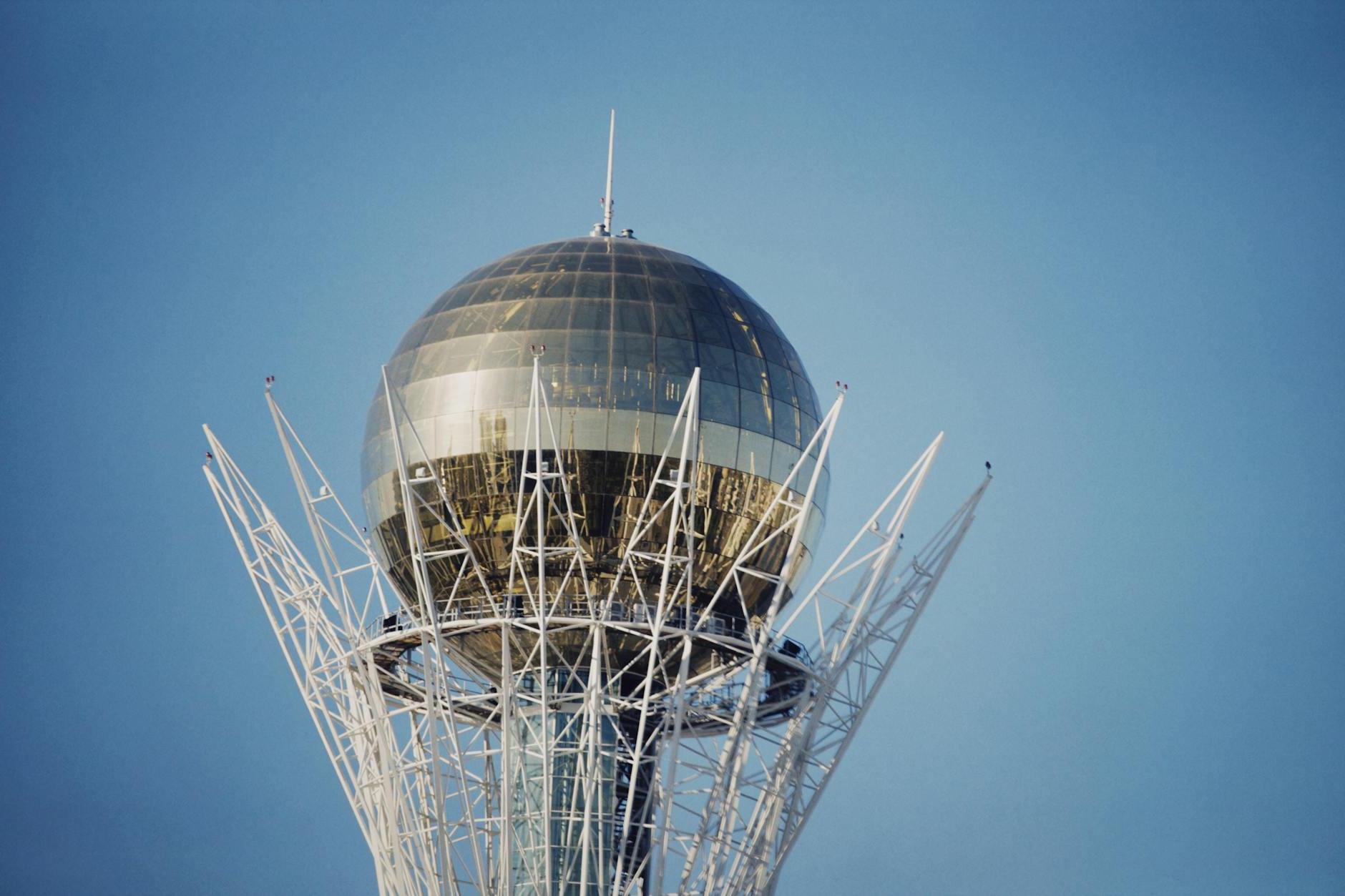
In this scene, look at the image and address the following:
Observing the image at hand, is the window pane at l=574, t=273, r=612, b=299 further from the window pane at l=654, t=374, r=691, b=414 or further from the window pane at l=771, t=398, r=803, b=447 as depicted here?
the window pane at l=771, t=398, r=803, b=447

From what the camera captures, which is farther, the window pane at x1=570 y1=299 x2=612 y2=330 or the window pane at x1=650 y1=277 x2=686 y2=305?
the window pane at x1=650 y1=277 x2=686 y2=305

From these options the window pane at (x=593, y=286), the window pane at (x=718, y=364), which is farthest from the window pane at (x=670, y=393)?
the window pane at (x=593, y=286)

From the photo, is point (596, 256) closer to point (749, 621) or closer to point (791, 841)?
point (749, 621)

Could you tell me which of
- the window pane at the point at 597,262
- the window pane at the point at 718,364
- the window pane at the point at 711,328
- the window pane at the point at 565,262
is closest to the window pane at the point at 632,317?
the window pane at the point at 711,328

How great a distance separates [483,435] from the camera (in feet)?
213

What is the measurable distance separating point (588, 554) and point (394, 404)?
6.76 metres

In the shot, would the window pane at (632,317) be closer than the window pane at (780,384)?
Yes

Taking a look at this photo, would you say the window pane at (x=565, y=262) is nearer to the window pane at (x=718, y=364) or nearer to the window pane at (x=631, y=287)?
the window pane at (x=631, y=287)

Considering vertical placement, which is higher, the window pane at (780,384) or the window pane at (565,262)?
the window pane at (565,262)

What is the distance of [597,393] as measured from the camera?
213 ft

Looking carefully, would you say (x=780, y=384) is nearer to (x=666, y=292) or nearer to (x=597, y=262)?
(x=666, y=292)

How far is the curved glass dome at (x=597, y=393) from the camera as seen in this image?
64562mm

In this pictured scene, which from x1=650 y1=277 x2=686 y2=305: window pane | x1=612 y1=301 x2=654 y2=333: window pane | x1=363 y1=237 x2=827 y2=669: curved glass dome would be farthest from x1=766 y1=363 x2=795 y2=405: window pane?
x1=612 y1=301 x2=654 y2=333: window pane

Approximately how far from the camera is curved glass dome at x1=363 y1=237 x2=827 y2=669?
212ft
